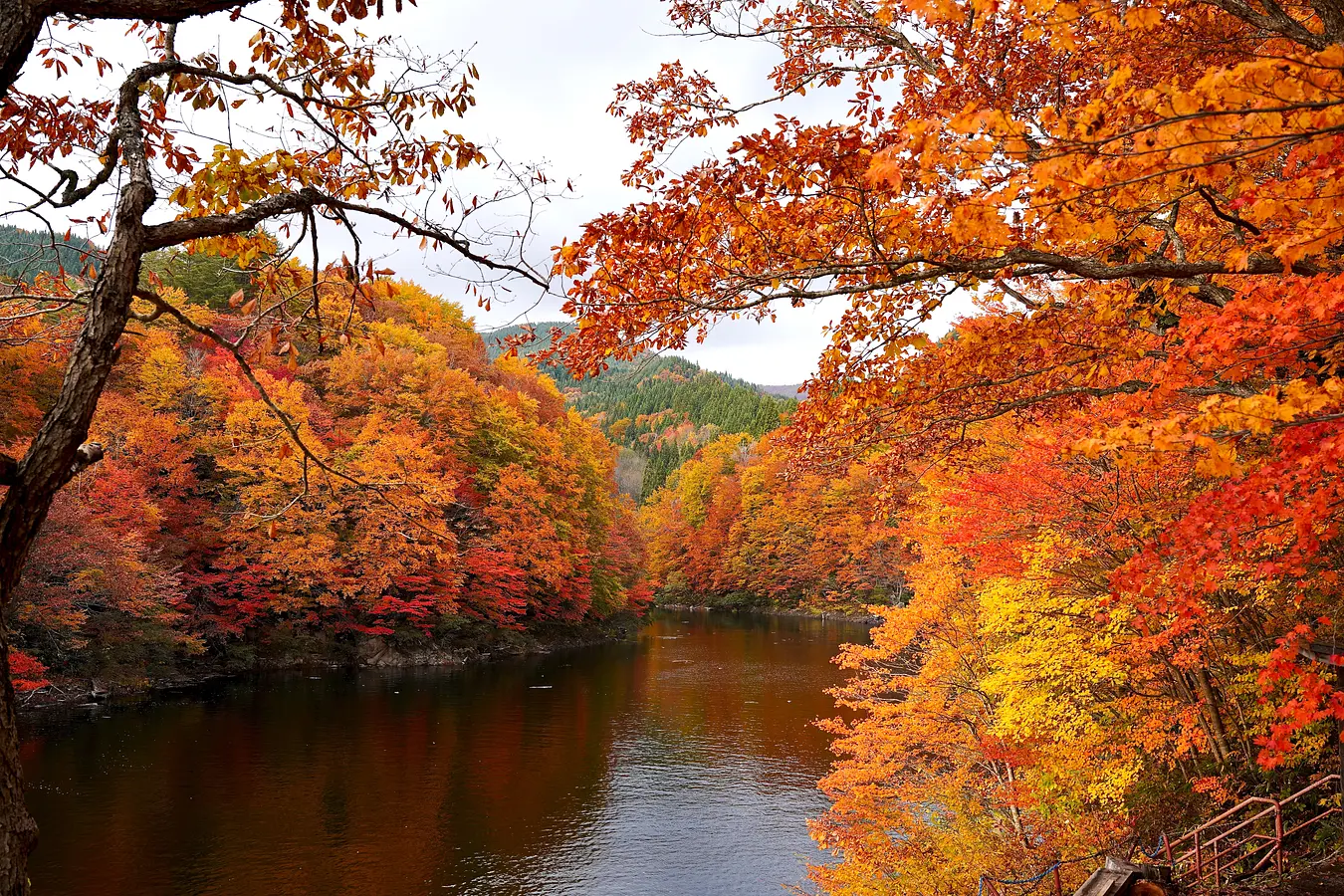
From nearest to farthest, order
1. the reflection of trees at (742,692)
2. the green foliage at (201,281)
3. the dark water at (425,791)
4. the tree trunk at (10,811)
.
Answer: the tree trunk at (10,811), the dark water at (425,791), the reflection of trees at (742,692), the green foliage at (201,281)

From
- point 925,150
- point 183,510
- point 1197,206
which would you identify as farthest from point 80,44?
point 183,510

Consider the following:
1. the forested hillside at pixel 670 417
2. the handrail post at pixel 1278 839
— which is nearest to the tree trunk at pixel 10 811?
the handrail post at pixel 1278 839

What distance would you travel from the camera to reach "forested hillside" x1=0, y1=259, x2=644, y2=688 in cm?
1947

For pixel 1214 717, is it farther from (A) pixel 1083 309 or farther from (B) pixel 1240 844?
(A) pixel 1083 309

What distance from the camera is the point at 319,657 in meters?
28.3

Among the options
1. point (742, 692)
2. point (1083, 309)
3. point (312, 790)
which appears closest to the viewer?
point (1083, 309)

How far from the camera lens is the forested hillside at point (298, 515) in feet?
63.9

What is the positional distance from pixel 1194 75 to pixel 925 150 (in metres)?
3.52

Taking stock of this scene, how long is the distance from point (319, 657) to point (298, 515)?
5704 mm

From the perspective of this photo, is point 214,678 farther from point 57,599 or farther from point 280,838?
point 280,838

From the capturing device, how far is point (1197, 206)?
6727 mm

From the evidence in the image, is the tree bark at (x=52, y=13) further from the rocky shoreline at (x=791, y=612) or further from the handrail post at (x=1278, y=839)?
the rocky shoreline at (x=791, y=612)

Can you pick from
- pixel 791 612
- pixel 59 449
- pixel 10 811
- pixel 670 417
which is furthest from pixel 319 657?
pixel 670 417

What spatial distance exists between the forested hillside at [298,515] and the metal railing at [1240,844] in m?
10.5
